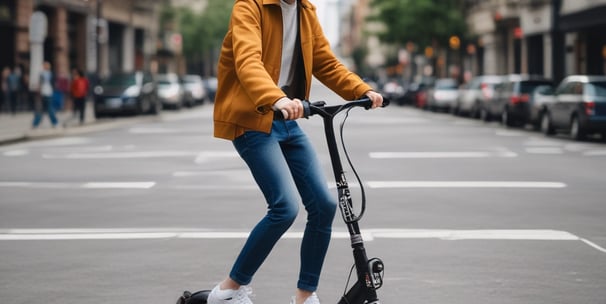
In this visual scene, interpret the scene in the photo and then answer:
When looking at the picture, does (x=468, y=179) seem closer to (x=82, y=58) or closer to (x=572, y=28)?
(x=572, y=28)

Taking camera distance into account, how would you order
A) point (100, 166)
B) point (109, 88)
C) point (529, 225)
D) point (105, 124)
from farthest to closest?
point (109, 88) → point (105, 124) → point (100, 166) → point (529, 225)

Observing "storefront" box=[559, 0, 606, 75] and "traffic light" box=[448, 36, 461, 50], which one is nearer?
"storefront" box=[559, 0, 606, 75]

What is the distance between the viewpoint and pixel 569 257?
8.23m

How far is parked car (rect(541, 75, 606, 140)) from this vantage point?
24297mm

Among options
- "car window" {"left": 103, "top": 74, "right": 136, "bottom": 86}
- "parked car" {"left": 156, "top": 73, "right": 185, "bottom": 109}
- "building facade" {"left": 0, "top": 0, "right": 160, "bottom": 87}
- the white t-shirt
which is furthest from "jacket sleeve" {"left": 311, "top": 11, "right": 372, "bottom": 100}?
"parked car" {"left": 156, "top": 73, "right": 185, "bottom": 109}

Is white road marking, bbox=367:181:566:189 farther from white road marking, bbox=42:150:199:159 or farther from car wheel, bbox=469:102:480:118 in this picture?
car wheel, bbox=469:102:480:118

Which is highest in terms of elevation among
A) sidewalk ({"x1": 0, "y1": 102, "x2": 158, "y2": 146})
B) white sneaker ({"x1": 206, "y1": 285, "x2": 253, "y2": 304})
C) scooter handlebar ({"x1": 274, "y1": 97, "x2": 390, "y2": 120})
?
scooter handlebar ({"x1": 274, "y1": 97, "x2": 390, "y2": 120})

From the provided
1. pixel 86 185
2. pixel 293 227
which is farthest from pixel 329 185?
pixel 293 227

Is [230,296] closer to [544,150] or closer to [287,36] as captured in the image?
[287,36]

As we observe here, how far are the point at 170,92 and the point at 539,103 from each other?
942 inches

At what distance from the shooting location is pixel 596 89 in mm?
25000

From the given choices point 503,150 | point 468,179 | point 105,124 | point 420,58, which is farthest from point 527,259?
point 420,58

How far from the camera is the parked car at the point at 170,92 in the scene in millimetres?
49500

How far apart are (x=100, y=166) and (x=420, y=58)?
66.2 metres
